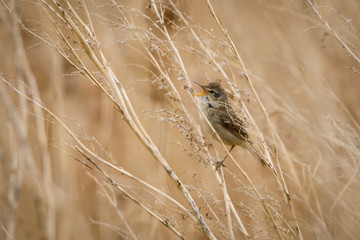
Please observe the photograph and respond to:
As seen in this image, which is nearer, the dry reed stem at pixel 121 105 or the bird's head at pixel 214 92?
the dry reed stem at pixel 121 105

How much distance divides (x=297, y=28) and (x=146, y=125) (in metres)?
2.09

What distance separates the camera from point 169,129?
2.80 meters

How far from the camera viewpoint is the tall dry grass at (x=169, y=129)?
1628 mm

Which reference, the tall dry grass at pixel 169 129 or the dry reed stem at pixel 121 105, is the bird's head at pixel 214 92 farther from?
the dry reed stem at pixel 121 105

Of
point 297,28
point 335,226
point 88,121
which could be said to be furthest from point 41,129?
point 297,28

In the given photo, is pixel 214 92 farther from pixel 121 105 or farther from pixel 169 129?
pixel 121 105

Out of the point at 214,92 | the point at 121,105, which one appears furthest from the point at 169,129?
the point at 121,105

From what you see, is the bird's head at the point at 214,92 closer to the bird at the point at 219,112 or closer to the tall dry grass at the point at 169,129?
the bird at the point at 219,112

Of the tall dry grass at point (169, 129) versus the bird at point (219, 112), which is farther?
the bird at point (219, 112)

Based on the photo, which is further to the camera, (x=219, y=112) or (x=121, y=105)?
(x=219, y=112)

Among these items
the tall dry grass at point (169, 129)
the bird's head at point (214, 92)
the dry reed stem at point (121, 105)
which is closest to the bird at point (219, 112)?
the bird's head at point (214, 92)

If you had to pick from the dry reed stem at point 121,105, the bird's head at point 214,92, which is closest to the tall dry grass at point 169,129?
the dry reed stem at point 121,105

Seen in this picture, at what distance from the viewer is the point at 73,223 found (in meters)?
2.38

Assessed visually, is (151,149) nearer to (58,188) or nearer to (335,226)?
(58,188)
